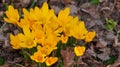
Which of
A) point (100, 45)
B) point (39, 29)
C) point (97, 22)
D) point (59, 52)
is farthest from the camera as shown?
point (97, 22)

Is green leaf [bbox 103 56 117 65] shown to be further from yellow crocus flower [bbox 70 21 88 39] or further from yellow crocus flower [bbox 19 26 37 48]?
yellow crocus flower [bbox 19 26 37 48]

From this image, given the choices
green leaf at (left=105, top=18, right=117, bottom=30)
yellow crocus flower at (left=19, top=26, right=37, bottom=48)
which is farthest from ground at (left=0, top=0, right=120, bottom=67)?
yellow crocus flower at (left=19, top=26, right=37, bottom=48)

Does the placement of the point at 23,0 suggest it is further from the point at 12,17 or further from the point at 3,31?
the point at 12,17

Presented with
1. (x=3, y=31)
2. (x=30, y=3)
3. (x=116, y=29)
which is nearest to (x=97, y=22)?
(x=116, y=29)

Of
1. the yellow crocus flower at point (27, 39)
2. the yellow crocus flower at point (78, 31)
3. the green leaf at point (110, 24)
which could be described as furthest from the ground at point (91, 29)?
the yellow crocus flower at point (27, 39)

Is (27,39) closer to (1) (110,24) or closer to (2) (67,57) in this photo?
(2) (67,57)

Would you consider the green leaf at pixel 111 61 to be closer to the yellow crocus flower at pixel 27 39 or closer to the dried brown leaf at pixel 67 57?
the dried brown leaf at pixel 67 57

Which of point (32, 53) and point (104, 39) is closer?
point (32, 53)
